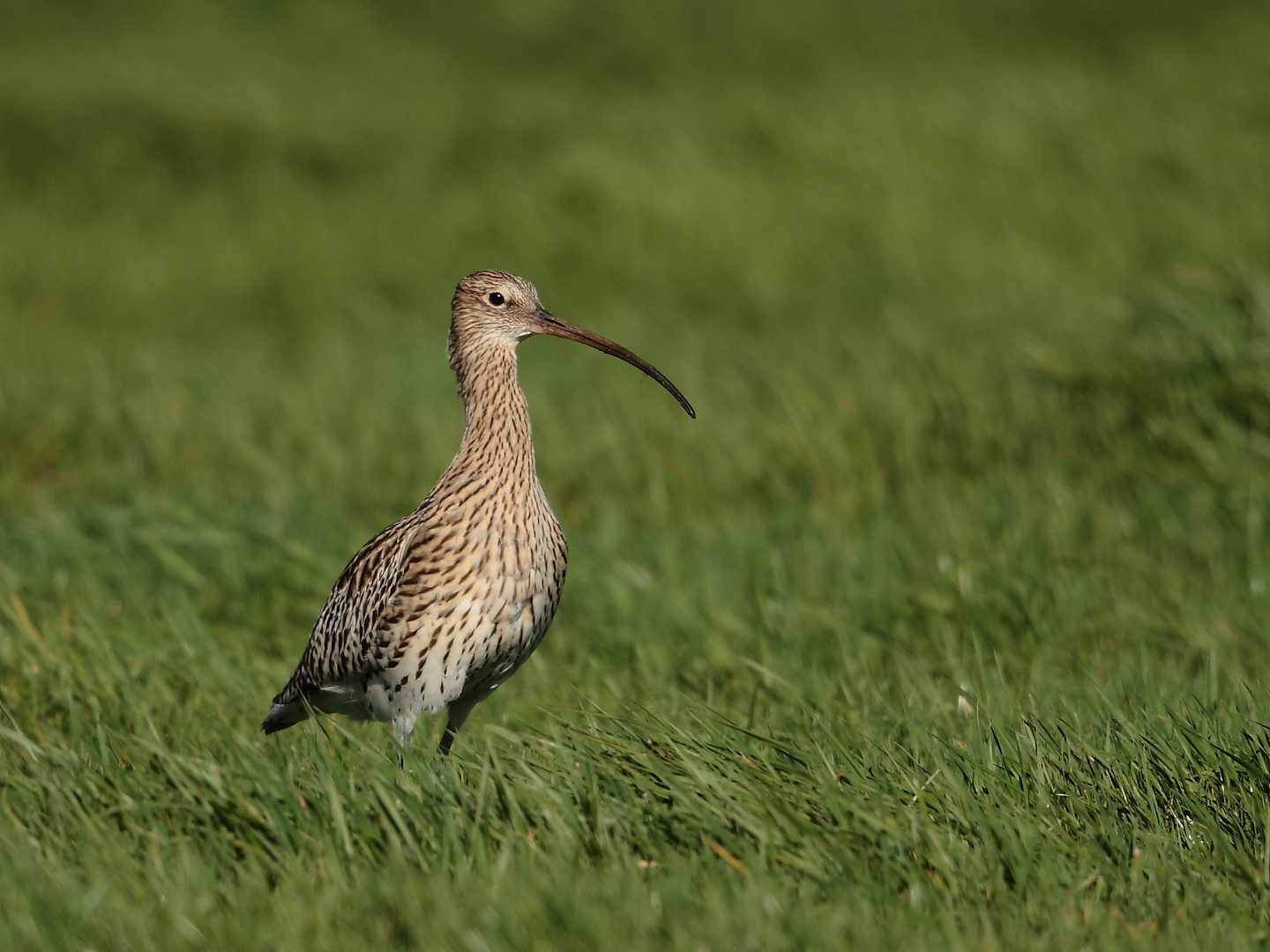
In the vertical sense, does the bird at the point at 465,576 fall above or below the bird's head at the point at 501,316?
below

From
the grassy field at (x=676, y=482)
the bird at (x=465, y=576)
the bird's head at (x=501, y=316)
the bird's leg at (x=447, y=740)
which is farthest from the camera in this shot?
the bird's head at (x=501, y=316)

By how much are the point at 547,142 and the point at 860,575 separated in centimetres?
939

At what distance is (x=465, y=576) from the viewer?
13.3 ft

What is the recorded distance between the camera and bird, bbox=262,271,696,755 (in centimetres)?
407

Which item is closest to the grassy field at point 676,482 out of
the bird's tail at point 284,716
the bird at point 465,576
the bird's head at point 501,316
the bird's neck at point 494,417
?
the bird's tail at point 284,716

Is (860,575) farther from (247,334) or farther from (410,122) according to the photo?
(410,122)

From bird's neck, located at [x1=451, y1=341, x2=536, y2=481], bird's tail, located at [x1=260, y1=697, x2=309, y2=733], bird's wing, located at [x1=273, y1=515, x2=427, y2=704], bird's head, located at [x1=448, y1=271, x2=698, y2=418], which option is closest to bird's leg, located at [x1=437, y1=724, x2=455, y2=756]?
bird's wing, located at [x1=273, y1=515, x2=427, y2=704]

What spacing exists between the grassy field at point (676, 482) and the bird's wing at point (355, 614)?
0.38 metres

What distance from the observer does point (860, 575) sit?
6.11m

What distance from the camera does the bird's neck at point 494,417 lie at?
4258 millimetres

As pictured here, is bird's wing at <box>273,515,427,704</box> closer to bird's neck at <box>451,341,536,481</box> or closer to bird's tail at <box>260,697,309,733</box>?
bird's tail at <box>260,697,309,733</box>

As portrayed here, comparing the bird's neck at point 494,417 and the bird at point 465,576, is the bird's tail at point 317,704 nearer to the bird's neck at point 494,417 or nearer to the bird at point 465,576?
the bird at point 465,576

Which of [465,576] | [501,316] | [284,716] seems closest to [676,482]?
[501,316]

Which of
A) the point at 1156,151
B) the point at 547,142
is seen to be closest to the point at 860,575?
the point at 1156,151
